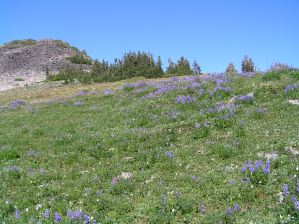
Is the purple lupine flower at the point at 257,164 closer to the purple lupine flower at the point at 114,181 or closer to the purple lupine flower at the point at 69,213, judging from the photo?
the purple lupine flower at the point at 114,181

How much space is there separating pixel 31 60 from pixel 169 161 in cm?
6647

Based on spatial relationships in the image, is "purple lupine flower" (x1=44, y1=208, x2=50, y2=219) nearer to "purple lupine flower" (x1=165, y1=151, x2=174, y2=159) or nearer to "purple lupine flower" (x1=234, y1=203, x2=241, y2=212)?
"purple lupine flower" (x1=165, y1=151, x2=174, y2=159)

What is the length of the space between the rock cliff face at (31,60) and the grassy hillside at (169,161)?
4478cm

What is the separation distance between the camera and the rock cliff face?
64688mm

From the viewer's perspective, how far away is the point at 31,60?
243ft

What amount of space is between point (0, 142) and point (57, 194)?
276 inches

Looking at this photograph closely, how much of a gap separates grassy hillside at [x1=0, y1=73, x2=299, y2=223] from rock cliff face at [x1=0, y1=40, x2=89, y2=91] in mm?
44783

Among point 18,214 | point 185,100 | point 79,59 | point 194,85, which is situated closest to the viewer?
point 18,214

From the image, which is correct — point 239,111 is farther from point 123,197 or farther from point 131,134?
point 123,197

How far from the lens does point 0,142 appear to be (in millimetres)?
17031

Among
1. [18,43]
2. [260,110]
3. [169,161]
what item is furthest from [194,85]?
[18,43]

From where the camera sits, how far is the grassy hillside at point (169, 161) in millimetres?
9602

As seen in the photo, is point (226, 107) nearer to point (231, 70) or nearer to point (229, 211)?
point (229, 211)

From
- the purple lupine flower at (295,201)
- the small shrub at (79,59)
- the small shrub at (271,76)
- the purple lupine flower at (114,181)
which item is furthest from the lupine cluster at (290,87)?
the small shrub at (79,59)
